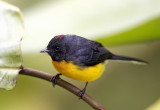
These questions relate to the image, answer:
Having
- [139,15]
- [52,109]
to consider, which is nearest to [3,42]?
[139,15]

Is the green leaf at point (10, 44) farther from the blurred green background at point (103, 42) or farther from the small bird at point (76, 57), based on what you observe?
the small bird at point (76, 57)

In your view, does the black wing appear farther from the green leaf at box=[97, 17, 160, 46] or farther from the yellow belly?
the green leaf at box=[97, 17, 160, 46]

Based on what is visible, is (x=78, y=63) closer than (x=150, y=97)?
Yes

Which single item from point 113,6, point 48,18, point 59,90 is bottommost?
point 59,90

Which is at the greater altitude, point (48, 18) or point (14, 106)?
point (48, 18)

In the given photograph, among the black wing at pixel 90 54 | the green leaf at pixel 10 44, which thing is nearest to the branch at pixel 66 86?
the green leaf at pixel 10 44

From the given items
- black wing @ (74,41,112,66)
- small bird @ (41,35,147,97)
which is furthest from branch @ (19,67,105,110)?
black wing @ (74,41,112,66)

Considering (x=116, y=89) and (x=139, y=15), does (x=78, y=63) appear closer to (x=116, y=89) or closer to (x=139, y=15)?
(x=139, y=15)

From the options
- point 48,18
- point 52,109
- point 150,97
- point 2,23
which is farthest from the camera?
point 150,97
